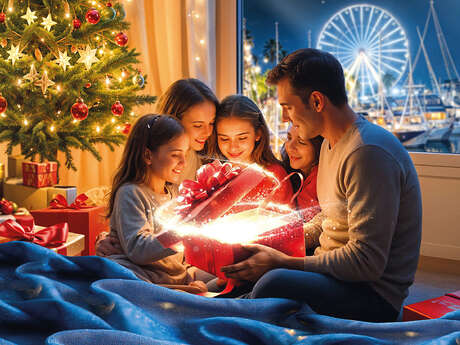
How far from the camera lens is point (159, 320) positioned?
3.67ft

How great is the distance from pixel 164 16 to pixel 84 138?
1339 millimetres

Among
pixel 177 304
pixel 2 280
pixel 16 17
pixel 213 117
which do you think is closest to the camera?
pixel 177 304

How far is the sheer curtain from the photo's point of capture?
358 centimetres

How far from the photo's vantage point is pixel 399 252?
1468mm

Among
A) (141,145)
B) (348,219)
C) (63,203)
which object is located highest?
(141,145)

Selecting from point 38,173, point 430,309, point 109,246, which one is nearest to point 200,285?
point 109,246

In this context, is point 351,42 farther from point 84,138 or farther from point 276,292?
point 276,292

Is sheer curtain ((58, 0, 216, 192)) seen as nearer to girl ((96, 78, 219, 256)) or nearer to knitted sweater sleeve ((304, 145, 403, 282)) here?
girl ((96, 78, 219, 256))

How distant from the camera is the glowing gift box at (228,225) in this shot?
1422 mm

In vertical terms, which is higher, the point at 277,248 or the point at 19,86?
the point at 19,86

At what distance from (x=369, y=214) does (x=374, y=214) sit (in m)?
0.01

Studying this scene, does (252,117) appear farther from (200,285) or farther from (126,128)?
(126,128)

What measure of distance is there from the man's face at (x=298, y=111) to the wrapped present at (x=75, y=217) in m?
1.47

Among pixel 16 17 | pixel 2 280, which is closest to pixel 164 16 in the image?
pixel 16 17
